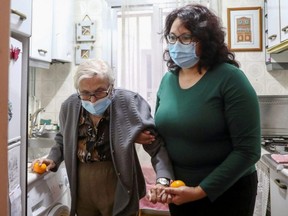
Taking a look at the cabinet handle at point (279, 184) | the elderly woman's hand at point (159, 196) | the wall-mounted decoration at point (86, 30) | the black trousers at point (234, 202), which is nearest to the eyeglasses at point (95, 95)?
the elderly woman's hand at point (159, 196)

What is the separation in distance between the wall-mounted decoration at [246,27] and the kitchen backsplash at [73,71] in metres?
0.04

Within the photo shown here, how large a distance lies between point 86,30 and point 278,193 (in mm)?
1971

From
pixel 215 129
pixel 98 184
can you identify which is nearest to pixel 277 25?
pixel 215 129

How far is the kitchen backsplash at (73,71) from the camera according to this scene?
7.75ft

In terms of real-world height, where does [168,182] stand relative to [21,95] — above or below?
below

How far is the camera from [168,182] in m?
1.04

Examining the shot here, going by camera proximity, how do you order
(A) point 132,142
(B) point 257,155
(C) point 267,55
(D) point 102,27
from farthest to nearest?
1. (D) point 102,27
2. (C) point 267,55
3. (A) point 132,142
4. (B) point 257,155

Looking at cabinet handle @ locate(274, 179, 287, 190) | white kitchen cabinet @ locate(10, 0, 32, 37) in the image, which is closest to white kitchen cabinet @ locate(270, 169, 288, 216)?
cabinet handle @ locate(274, 179, 287, 190)

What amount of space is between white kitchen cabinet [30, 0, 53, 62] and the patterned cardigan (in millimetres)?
849

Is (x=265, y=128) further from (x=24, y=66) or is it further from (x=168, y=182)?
(x=24, y=66)

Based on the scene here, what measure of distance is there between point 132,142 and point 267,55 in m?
1.67

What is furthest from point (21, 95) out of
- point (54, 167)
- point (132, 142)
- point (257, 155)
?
point (257, 155)

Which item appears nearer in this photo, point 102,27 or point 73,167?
point 73,167

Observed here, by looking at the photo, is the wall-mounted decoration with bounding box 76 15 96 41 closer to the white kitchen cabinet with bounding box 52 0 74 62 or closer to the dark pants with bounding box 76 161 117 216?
the white kitchen cabinet with bounding box 52 0 74 62
